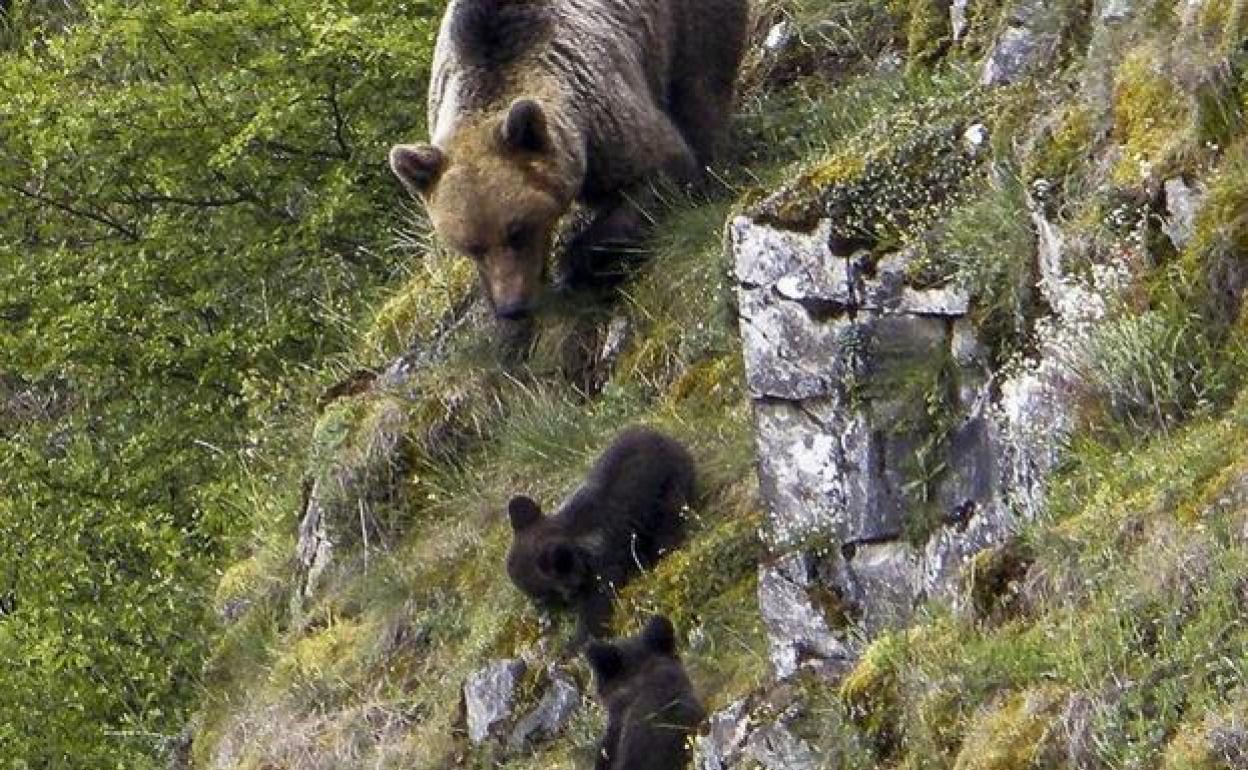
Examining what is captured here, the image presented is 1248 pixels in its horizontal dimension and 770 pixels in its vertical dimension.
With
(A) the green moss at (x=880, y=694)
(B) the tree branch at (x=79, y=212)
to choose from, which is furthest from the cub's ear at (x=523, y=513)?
(B) the tree branch at (x=79, y=212)

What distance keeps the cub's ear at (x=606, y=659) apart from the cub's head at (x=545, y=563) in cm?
112

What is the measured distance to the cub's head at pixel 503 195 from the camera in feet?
37.1

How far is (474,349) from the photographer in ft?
39.0

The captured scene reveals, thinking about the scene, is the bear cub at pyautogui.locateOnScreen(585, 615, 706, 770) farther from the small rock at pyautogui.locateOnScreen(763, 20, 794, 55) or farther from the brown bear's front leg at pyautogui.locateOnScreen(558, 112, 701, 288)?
the small rock at pyautogui.locateOnScreen(763, 20, 794, 55)

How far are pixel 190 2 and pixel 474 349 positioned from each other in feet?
31.0

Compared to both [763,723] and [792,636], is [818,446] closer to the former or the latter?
[792,636]

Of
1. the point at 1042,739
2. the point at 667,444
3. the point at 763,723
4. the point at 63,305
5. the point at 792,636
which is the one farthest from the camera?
the point at 63,305

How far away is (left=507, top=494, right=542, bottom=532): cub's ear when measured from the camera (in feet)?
33.1

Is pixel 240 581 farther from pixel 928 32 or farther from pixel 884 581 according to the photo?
pixel 884 581

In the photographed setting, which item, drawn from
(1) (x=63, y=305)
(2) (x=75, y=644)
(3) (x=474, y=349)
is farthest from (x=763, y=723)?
(1) (x=63, y=305)

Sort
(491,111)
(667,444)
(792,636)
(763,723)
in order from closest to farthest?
1. (763,723)
2. (792,636)
3. (667,444)
4. (491,111)

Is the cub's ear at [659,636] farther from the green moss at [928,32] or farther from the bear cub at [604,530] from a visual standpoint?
the green moss at [928,32]

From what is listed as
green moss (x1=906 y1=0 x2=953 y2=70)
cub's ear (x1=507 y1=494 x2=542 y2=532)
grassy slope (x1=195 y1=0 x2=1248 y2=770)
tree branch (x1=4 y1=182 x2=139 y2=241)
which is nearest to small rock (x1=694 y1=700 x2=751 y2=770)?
grassy slope (x1=195 y1=0 x2=1248 y2=770)

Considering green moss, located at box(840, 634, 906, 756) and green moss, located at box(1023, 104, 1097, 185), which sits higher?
green moss, located at box(1023, 104, 1097, 185)
